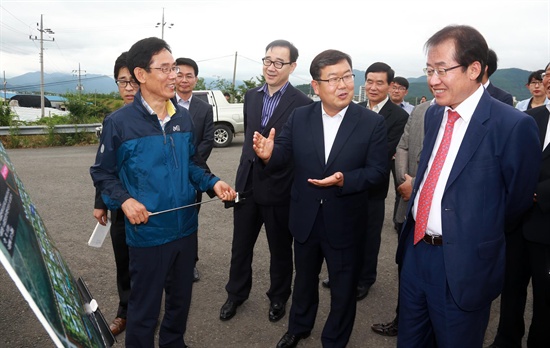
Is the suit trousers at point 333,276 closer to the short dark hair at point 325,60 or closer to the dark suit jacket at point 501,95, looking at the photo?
the short dark hair at point 325,60

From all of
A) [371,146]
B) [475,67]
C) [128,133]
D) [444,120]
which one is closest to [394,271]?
[371,146]

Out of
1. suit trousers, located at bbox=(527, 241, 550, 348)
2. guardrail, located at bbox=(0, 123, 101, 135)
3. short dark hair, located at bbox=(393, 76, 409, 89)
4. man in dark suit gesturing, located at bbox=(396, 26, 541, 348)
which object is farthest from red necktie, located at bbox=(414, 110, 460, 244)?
guardrail, located at bbox=(0, 123, 101, 135)

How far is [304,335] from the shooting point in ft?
10.4

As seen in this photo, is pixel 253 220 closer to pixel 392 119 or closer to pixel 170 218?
pixel 170 218

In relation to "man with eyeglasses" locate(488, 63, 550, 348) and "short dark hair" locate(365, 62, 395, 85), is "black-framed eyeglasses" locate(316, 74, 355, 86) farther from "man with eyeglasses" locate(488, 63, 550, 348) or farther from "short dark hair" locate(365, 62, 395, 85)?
"short dark hair" locate(365, 62, 395, 85)

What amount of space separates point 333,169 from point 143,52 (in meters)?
1.40

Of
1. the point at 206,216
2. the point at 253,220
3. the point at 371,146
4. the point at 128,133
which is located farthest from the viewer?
the point at 206,216

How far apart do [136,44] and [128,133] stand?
556mm

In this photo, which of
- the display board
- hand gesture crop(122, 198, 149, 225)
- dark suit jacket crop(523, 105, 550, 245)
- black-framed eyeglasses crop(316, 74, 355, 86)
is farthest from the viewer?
black-framed eyeglasses crop(316, 74, 355, 86)

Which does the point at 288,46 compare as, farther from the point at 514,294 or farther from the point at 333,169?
the point at 514,294

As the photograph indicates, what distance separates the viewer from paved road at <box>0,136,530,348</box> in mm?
3207

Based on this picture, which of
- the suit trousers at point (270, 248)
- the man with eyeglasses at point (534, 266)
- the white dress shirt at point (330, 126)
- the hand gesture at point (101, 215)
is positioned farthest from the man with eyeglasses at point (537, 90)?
the hand gesture at point (101, 215)

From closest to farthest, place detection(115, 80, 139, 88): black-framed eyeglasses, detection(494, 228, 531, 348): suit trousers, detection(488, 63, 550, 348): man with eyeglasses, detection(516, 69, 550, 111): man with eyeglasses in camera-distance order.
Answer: detection(488, 63, 550, 348): man with eyeglasses, detection(494, 228, 531, 348): suit trousers, detection(115, 80, 139, 88): black-framed eyeglasses, detection(516, 69, 550, 111): man with eyeglasses

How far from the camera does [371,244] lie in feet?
13.4
